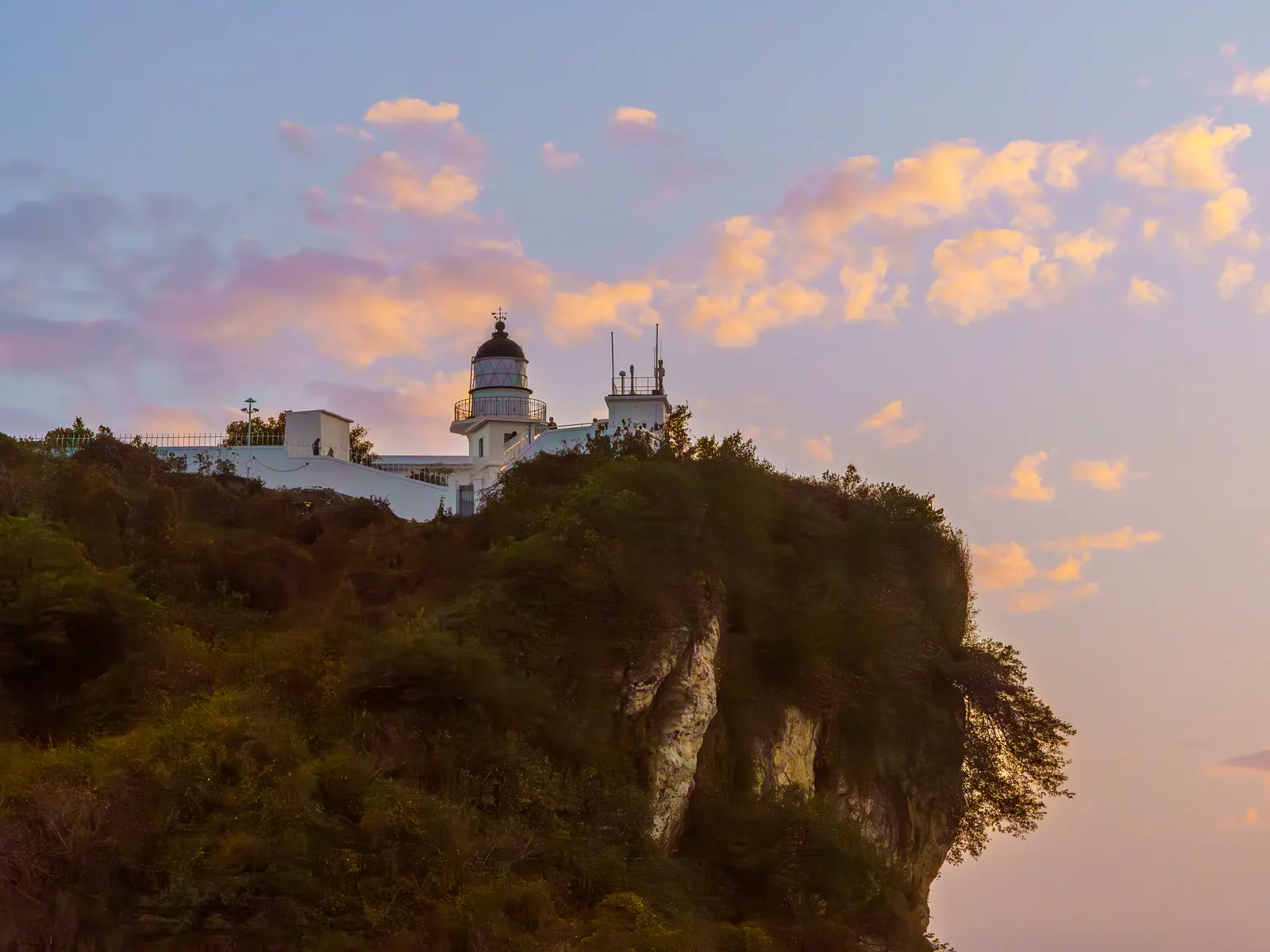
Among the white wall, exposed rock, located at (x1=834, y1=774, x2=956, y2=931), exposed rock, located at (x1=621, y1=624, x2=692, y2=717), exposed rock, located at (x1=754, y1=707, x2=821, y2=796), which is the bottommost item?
exposed rock, located at (x1=834, y1=774, x2=956, y2=931)

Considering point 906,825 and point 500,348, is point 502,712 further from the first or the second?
point 500,348

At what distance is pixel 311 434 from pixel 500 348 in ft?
36.1

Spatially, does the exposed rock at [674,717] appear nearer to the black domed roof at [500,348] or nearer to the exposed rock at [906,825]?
the exposed rock at [906,825]

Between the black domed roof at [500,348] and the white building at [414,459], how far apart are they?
11.2ft

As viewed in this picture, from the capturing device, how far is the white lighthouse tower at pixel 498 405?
5091 cm

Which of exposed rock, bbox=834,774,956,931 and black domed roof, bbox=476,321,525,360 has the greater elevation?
black domed roof, bbox=476,321,525,360

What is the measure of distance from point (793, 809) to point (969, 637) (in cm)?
1338

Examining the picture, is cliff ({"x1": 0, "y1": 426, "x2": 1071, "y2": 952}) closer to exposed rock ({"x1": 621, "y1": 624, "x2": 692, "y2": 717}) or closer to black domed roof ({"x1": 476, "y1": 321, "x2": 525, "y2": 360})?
exposed rock ({"x1": 621, "y1": 624, "x2": 692, "y2": 717})

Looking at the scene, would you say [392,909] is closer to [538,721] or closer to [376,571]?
[538,721]

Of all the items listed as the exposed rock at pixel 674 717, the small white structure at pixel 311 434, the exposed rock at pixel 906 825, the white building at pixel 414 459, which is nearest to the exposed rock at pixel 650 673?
the exposed rock at pixel 674 717

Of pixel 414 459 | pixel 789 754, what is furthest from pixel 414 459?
pixel 789 754

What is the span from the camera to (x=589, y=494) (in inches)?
1065

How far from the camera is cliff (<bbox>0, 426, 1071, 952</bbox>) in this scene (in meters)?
18.5

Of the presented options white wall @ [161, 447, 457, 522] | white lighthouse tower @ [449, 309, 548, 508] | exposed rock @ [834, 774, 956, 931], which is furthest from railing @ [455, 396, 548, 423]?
exposed rock @ [834, 774, 956, 931]
